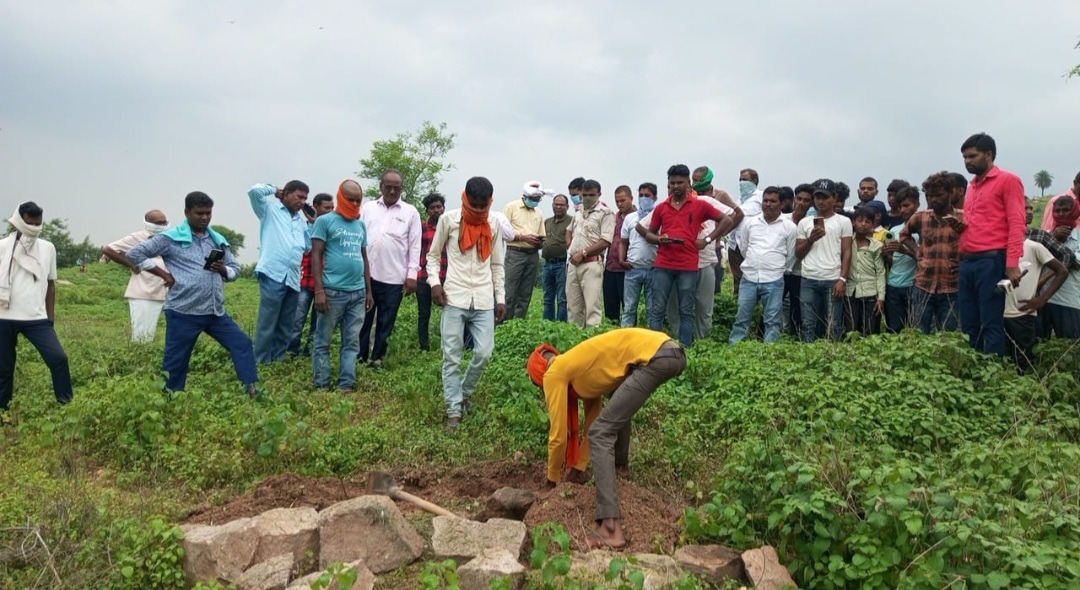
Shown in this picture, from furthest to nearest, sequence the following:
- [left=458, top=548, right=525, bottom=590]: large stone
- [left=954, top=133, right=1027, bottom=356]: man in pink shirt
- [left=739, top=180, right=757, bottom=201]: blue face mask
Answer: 1. [left=739, top=180, right=757, bottom=201]: blue face mask
2. [left=954, top=133, right=1027, bottom=356]: man in pink shirt
3. [left=458, top=548, right=525, bottom=590]: large stone

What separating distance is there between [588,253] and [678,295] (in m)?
1.30

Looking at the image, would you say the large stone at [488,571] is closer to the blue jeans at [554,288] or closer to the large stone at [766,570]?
the large stone at [766,570]

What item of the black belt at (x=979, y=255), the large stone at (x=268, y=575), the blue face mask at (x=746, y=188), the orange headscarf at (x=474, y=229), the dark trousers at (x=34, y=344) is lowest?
the large stone at (x=268, y=575)

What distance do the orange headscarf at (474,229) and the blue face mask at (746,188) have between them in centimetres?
433

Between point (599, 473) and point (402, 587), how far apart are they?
4.05 feet

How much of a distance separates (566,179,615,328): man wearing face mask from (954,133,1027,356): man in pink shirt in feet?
12.5

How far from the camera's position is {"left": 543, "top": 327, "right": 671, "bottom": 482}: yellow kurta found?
4.40 m

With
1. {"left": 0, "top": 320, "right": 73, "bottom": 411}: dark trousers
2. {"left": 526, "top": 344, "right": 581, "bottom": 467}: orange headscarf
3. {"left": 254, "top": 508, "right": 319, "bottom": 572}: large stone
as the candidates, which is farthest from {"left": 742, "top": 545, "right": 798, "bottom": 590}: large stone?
{"left": 0, "top": 320, "right": 73, "bottom": 411}: dark trousers

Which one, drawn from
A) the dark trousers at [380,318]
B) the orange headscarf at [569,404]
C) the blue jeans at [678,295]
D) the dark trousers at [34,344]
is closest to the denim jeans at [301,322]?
the dark trousers at [380,318]

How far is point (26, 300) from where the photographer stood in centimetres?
666

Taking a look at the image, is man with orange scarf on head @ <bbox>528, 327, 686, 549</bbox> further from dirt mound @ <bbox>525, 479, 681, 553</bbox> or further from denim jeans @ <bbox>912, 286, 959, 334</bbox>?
denim jeans @ <bbox>912, 286, 959, 334</bbox>

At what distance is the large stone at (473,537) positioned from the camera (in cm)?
405

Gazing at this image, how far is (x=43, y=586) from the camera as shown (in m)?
3.88

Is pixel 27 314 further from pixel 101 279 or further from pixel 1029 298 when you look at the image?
pixel 101 279
